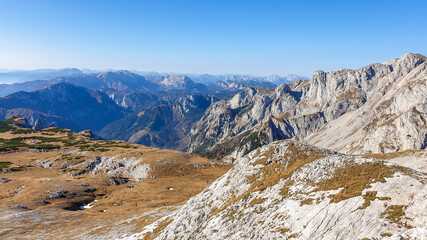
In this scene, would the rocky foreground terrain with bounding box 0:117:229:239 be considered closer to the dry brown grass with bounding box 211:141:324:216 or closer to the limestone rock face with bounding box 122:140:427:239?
the limestone rock face with bounding box 122:140:427:239

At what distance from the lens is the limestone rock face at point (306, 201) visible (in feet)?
62.3

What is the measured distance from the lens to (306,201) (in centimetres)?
2503

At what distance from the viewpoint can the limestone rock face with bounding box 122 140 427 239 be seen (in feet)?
62.3

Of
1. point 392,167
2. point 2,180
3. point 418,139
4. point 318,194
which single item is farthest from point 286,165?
point 418,139

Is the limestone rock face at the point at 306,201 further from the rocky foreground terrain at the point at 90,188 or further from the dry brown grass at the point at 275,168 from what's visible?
the rocky foreground terrain at the point at 90,188

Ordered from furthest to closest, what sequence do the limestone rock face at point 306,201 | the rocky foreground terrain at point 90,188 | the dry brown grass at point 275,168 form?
the rocky foreground terrain at point 90,188
the dry brown grass at point 275,168
the limestone rock face at point 306,201

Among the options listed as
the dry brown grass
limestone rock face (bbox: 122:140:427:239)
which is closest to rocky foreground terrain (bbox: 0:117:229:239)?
limestone rock face (bbox: 122:140:427:239)

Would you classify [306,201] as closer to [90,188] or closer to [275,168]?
[275,168]

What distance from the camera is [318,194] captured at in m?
25.2

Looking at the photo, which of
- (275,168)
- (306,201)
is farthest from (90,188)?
(306,201)

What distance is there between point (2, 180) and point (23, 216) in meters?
49.2

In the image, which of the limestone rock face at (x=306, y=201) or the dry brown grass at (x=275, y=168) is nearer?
the limestone rock face at (x=306, y=201)

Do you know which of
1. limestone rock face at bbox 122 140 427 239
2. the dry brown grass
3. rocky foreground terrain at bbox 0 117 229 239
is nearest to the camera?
limestone rock face at bbox 122 140 427 239

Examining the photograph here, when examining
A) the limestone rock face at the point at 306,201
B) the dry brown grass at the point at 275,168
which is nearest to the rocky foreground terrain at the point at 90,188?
the limestone rock face at the point at 306,201
